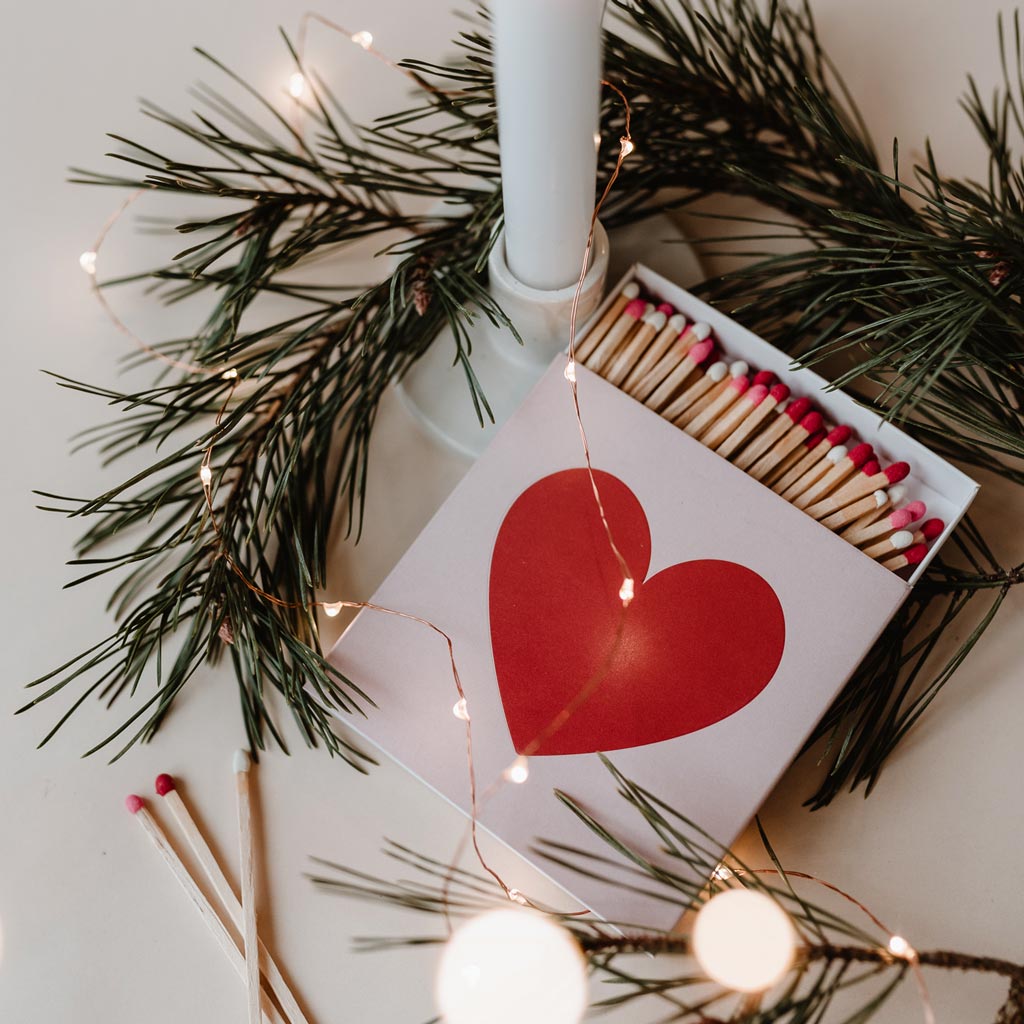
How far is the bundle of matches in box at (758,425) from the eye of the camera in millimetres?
428

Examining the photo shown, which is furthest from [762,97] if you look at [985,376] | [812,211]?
[985,376]

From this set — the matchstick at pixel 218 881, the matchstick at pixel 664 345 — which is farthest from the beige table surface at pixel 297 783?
the matchstick at pixel 664 345

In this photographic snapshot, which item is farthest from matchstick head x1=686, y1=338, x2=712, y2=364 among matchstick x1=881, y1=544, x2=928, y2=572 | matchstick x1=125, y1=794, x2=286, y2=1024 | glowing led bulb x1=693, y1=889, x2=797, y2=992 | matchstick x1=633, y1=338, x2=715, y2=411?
matchstick x1=125, y1=794, x2=286, y2=1024

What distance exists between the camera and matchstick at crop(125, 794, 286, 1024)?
45 cm

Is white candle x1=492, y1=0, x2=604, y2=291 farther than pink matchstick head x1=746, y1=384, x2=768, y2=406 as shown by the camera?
No

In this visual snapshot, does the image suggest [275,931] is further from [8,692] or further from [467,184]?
[467,184]

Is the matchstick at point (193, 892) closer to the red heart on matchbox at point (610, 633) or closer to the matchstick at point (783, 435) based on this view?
the red heart on matchbox at point (610, 633)

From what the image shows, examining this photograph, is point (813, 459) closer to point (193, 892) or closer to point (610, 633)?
point (610, 633)

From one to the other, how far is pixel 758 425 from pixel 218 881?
31cm

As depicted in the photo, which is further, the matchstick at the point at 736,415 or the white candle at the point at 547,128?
the matchstick at the point at 736,415

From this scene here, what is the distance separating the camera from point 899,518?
Result: 42cm

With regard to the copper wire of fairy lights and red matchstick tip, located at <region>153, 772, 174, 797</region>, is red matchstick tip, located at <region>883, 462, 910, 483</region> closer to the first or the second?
the copper wire of fairy lights

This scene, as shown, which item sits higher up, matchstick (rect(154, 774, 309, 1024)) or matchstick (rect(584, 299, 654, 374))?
matchstick (rect(584, 299, 654, 374))

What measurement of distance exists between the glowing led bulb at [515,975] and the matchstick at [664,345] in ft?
0.75
